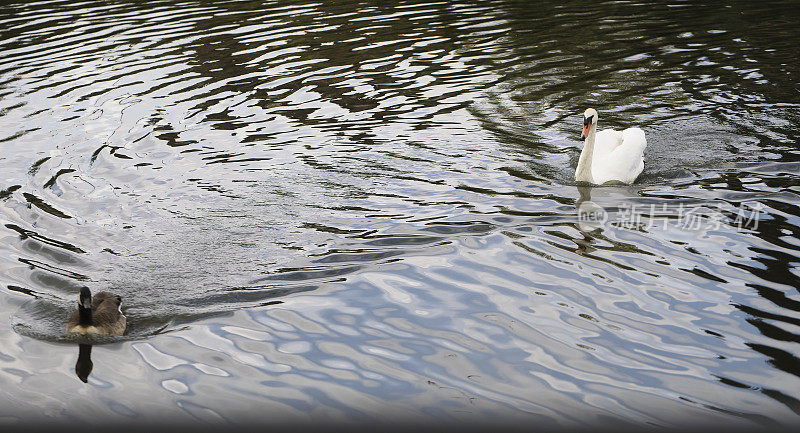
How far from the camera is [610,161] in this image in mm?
11070

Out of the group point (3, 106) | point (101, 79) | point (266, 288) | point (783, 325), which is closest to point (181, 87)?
point (101, 79)

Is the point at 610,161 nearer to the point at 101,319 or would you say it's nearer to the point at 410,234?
the point at 410,234

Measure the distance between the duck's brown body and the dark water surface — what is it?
0.58 ft

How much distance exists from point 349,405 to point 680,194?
5.74 metres

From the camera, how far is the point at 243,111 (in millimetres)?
15023

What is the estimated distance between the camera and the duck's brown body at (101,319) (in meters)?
7.34

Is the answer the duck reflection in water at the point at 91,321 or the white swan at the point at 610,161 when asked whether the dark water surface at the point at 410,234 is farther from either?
the white swan at the point at 610,161

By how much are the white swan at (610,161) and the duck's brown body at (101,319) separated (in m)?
6.24

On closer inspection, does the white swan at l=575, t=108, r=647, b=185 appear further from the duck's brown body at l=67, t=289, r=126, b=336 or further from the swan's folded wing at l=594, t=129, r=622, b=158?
the duck's brown body at l=67, t=289, r=126, b=336

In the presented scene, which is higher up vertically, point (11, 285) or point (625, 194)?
point (11, 285)

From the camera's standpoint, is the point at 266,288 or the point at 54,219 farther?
the point at 54,219

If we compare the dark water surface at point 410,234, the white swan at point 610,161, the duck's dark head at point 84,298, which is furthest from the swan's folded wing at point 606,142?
the duck's dark head at point 84,298

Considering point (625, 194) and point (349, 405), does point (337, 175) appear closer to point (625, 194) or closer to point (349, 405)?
point (625, 194)

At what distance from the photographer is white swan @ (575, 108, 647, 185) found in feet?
36.2
